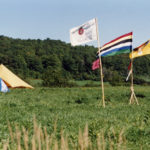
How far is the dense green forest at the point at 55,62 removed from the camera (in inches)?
2982

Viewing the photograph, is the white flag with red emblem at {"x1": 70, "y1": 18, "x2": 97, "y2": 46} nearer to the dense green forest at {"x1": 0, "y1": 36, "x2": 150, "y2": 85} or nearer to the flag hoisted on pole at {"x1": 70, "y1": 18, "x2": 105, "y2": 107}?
the flag hoisted on pole at {"x1": 70, "y1": 18, "x2": 105, "y2": 107}

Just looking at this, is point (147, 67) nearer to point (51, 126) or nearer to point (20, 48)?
point (20, 48)

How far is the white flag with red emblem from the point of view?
1302 cm

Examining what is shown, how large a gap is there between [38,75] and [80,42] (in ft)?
212

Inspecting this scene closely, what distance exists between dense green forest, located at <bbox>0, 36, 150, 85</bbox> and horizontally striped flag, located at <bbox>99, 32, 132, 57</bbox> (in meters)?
58.5

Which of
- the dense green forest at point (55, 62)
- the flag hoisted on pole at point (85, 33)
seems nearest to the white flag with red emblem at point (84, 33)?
the flag hoisted on pole at point (85, 33)

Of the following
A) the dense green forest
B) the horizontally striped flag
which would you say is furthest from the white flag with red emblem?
the dense green forest

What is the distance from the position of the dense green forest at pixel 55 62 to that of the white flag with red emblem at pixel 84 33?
59120 mm

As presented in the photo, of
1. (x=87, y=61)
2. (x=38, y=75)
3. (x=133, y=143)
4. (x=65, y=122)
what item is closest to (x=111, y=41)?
(x=65, y=122)

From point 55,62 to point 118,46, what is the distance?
68126mm

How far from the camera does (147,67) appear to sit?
79.6 meters

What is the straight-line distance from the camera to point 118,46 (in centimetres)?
1409

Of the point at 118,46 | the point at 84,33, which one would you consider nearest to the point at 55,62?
the point at 118,46

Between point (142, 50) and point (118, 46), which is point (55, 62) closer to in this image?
point (142, 50)
